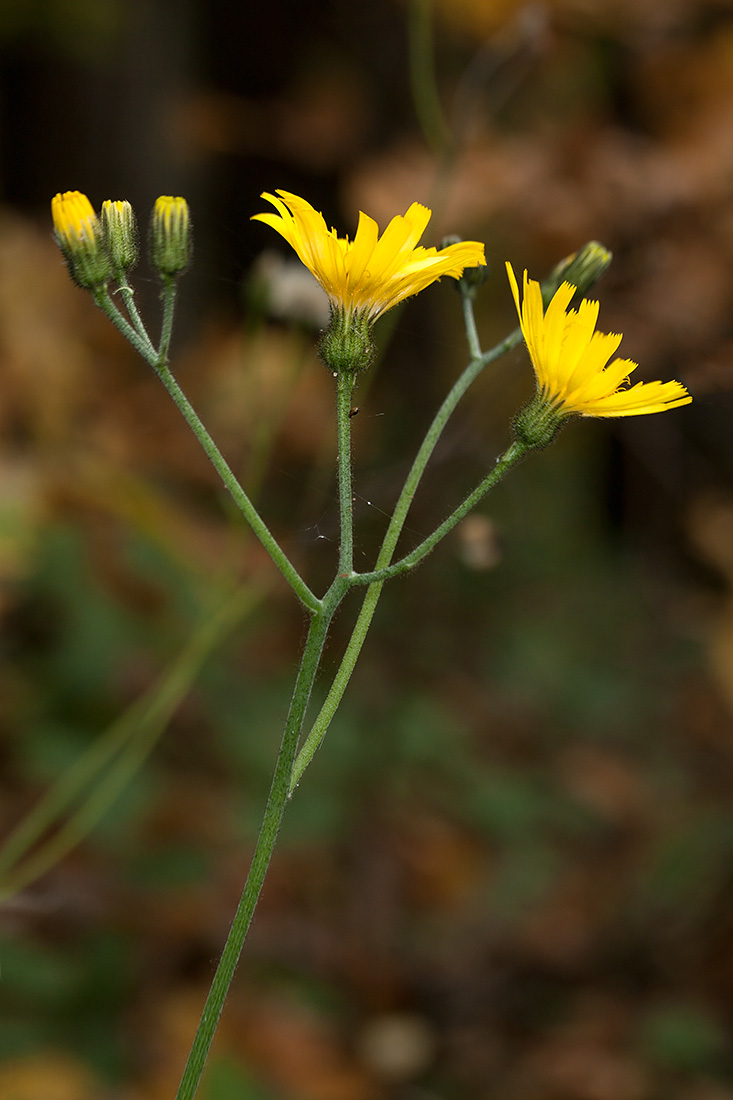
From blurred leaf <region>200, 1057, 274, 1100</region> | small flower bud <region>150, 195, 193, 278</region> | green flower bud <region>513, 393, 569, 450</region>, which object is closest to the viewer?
green flower bud <region>513, 393, 569, 450</region>

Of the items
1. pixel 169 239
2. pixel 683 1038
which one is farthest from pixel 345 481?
pixel 683 1038

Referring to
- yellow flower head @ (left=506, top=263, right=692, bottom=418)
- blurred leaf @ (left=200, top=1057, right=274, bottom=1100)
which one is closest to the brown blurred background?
blurred leaf @ (left=200, top=1057, right=274, bottom=1100)

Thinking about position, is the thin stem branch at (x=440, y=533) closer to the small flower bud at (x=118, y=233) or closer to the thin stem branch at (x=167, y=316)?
the thin stem branch at (x=167, y=316)

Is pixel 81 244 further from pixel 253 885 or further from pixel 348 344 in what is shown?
pixel 253 885

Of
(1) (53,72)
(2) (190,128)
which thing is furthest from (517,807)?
(1) (53,72)

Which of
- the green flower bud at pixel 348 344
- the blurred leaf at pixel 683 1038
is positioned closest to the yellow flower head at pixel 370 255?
the green flower bud at pixel 348 344

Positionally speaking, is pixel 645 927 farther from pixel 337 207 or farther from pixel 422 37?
pixel 337 207

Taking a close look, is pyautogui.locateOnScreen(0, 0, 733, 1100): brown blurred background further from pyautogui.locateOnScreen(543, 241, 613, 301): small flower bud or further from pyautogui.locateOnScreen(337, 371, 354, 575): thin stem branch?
pyautogui.locateOnScreen(337, 371, 354, 575): thin stem branch
